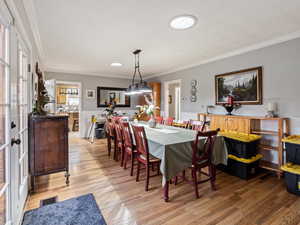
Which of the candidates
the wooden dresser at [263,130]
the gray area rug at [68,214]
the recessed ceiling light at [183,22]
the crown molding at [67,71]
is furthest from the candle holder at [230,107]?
the crown molding at [67,71]

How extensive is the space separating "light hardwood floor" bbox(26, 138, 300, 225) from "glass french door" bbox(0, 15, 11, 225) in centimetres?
76

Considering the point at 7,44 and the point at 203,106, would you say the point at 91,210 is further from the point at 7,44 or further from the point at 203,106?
the point at 203,106

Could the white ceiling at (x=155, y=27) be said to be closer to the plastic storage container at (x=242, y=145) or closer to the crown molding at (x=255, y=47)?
the crown molding at (x=255, y=47)

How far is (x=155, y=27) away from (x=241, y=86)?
2.29m

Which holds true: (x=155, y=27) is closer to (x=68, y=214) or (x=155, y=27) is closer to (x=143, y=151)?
(x=143, y=151)

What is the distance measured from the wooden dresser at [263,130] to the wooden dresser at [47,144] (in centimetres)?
315

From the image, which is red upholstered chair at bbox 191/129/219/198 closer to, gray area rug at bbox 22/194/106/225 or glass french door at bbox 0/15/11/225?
gray area rug at bbox 22/194/106/225

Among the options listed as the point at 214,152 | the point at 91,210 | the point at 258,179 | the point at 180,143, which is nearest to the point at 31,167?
the point at 91,210

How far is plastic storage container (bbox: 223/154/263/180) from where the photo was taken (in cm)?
263

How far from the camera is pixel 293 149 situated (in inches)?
91.7

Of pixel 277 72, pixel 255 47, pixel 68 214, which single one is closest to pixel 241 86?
pixel 277 72

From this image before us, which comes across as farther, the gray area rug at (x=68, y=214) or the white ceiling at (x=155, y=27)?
the white ceiling at (x=155, y=27)

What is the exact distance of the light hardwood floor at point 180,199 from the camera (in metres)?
1.71

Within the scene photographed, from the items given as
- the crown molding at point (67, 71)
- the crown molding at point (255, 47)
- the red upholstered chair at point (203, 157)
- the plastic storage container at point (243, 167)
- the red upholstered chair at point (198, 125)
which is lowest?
the plastic storage container at point (243, 167)
